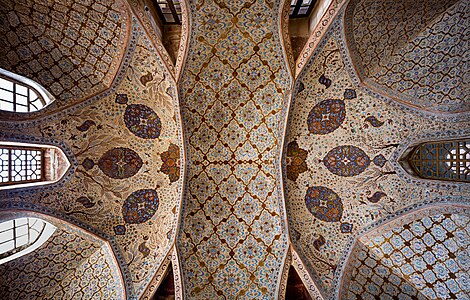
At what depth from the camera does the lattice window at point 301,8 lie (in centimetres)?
577

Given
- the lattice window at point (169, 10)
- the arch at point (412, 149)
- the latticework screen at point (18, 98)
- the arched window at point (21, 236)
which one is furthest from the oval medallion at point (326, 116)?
the arched window at point (21, 236)

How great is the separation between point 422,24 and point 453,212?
149 inches

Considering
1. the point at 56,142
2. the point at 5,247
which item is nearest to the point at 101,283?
the point at 5,247

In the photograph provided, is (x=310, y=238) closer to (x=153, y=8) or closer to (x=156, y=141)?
(x=156, y=141)

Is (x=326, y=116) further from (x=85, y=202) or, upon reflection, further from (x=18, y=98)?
(x=18, y=98)

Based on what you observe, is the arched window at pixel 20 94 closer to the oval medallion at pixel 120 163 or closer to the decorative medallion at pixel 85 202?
the oval medallion at pixel 120 163

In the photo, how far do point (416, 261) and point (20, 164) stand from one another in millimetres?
8802

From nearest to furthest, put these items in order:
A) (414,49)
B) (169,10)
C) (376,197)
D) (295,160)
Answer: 1. (414,49)
2. (376,197)
3. (295,160)
4. (169,10)

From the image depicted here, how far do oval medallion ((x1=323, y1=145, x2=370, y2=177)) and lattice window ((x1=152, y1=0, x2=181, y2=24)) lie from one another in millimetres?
5271

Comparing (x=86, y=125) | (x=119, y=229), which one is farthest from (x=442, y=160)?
(x=86, y=125)

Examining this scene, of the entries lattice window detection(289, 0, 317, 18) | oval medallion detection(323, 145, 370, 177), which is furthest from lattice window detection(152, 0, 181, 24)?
oval medallion detection(323, 145, 370, 177)

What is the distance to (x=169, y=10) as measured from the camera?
5.93 m

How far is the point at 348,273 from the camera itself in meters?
5.37

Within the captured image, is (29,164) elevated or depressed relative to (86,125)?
depressed
